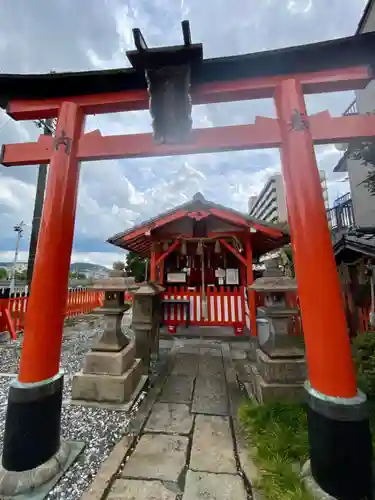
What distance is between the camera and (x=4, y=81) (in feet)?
8.76

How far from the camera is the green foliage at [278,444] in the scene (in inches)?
70.4

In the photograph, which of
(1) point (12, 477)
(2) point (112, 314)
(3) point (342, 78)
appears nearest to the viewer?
(1) point (12, 477)

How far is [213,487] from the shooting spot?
6.14ft

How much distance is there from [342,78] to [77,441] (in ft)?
15.6

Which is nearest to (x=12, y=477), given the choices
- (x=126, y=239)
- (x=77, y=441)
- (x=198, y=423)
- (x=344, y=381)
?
(x=77, y=441)

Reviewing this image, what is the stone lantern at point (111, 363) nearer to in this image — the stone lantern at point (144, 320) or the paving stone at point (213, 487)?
the stone lantern at point (144, 320)

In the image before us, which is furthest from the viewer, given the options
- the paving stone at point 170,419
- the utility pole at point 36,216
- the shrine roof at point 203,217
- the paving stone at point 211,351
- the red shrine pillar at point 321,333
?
the utility pole at point 36,216

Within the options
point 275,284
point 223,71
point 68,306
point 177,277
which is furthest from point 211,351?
point 68,306

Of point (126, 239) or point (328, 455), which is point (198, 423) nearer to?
point (328, 455)

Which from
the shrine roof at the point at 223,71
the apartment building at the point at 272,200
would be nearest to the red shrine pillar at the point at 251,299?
the shrine roof at the point at 223,71

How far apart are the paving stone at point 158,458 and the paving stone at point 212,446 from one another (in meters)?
0.13

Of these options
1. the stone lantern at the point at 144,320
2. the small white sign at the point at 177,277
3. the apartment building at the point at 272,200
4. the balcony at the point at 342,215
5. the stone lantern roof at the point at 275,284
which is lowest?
the stone lantern at the point at 144,320

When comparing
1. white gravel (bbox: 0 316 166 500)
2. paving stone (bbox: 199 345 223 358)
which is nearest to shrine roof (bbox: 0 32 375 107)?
white gravel (bbox: 0 316 166 500)

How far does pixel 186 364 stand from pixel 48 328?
11.1ft
